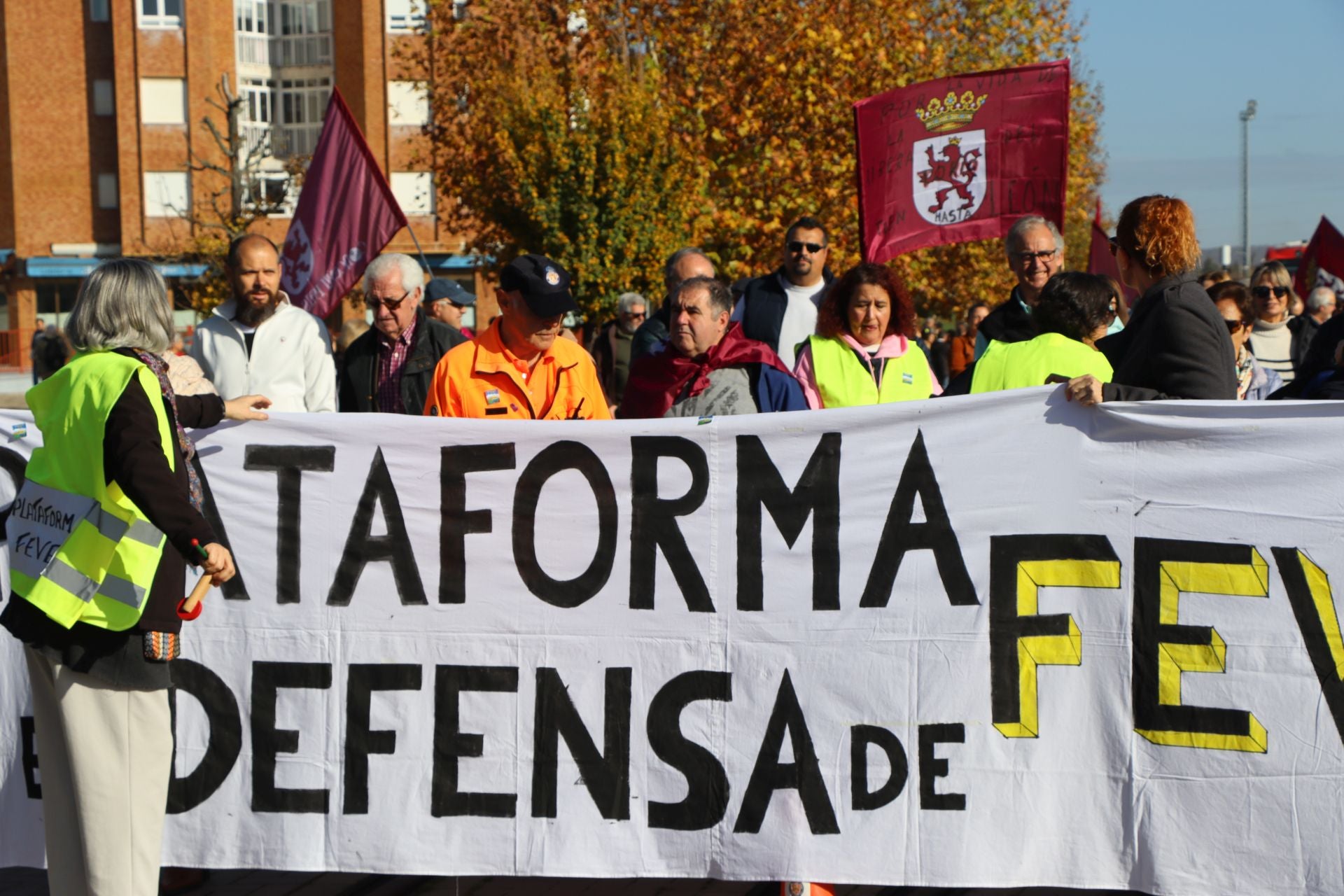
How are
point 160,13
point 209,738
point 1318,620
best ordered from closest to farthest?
point 1318,620 → point 209,738 → point 160,13

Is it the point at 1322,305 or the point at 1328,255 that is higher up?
the point at 1328,255

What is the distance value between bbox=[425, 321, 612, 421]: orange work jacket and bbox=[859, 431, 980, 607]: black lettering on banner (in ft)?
3.67

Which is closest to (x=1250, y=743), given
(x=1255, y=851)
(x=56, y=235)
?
(x=1255, y=851)

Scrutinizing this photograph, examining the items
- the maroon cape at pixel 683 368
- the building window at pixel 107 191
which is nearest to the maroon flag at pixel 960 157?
the maroon cape at pixel 683 368

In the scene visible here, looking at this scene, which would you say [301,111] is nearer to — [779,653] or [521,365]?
[521,365]

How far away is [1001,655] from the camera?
425 cm

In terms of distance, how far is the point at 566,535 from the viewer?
4.47 meters

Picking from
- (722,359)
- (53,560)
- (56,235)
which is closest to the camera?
(53,560)

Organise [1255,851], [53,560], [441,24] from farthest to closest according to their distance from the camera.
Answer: [441,24], [1255,851], [53,560]

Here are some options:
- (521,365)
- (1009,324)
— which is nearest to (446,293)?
(1009,324)

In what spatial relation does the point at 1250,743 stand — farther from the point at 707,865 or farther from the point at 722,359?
the point at 722,359

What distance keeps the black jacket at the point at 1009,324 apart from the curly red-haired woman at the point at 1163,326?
1.34 metres

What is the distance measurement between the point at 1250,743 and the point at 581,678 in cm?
186

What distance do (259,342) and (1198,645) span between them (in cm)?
347
